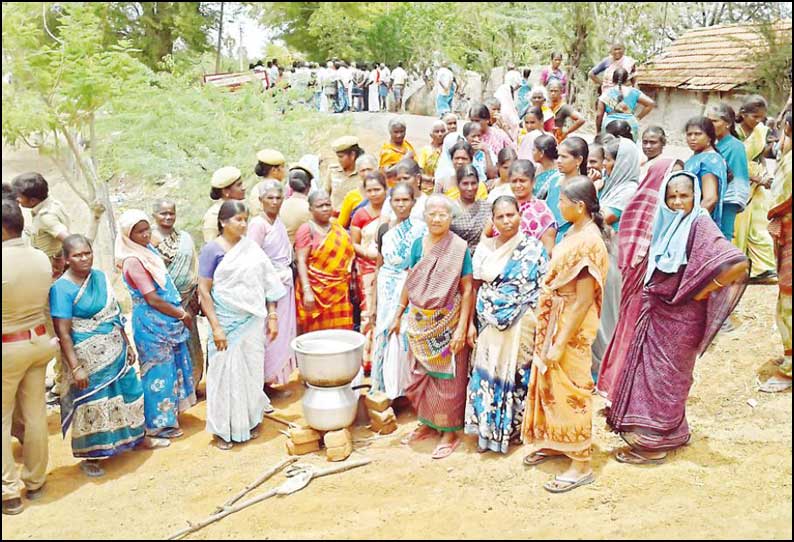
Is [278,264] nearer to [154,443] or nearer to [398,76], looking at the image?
[154,443]

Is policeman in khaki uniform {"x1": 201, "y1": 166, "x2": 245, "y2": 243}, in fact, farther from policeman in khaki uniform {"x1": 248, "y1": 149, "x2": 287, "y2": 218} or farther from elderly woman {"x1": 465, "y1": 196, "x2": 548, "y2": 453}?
elderly woman {"x1": 465, "y1": 196, "x2": 548, "y2": 453}

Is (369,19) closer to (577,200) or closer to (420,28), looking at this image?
(420,28)

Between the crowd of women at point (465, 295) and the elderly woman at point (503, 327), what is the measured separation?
12 millimetres

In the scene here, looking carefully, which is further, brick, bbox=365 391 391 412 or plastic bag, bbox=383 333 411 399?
plastic bag, bbox=383 333 411 399

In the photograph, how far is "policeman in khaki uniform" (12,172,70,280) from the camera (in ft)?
14.5

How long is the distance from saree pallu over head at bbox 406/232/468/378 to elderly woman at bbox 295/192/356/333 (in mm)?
1165

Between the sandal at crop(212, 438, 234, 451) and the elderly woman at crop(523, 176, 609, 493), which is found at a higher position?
the elderly woman at crop(523, 176, 609, 493)

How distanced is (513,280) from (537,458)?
1.08m

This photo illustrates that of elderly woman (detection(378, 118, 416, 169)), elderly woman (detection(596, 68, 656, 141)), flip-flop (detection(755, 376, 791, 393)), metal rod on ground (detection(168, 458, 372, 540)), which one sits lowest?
metal rod on ground (detection(168, 458, 372, 540))

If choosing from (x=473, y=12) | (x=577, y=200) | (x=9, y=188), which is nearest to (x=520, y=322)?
(x=577, y=200)

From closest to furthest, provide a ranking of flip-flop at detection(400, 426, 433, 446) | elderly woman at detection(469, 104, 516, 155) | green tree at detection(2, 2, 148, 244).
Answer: flip-flop at detection(400, 426, 433, 446) → elderly woman at detection(469, 104, 516, 155) → green tree at detection(2, 2, 148, 244)

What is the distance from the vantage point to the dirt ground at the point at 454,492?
132 inches

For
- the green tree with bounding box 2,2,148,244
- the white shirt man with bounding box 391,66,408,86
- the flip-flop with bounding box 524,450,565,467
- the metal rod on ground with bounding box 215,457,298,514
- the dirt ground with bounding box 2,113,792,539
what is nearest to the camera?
the dirt ground with bounding box 2,113,792,539

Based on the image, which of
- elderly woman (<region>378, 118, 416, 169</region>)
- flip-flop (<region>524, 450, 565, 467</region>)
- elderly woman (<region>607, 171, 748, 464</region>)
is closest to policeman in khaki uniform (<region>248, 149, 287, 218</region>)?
elderly woman (<region>378, 118, 416, 169</region>)
